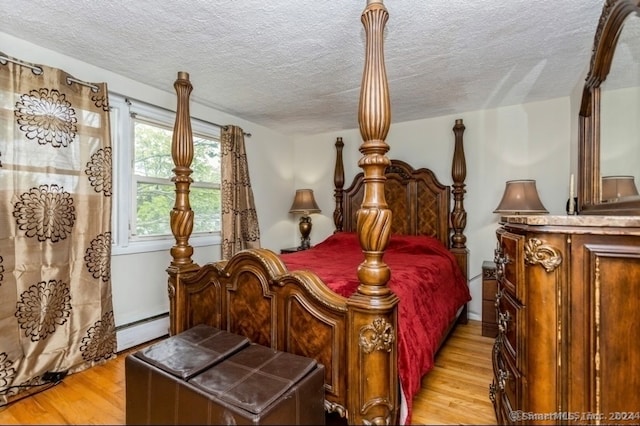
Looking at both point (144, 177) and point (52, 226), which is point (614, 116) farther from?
point (52, 226)

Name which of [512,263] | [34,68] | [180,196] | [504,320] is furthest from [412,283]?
[34,68]

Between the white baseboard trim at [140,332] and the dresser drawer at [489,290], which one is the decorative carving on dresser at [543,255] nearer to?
the dresser drawer at [489,290]

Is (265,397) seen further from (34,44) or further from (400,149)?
(400,149)

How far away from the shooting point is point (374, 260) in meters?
1.47

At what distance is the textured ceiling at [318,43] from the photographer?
1807 millimetres

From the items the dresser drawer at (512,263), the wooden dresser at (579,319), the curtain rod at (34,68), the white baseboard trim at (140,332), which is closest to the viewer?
the wooden dresser at (579,319)

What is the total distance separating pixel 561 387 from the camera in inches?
44.5

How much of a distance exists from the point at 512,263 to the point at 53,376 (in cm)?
289

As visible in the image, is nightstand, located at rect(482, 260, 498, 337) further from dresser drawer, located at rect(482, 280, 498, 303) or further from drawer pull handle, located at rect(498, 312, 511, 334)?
drawer pull handle, located at rect(498, 312, 511, 334)

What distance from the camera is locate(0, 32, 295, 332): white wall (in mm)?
2400

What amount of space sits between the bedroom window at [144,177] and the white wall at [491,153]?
2.15 meters

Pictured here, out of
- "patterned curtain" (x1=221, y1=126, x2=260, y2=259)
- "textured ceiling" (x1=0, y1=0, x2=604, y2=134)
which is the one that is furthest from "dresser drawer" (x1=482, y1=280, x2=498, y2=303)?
"patterned curtain" (x1=221, y1=126, x2=260, y2=259)

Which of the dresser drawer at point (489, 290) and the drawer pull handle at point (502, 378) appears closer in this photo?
the drawer pull handle at point (502, 378)

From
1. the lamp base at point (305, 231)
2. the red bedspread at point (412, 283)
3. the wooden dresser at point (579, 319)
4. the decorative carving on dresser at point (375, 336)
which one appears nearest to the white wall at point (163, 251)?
the lamp base at point (305, 231)
